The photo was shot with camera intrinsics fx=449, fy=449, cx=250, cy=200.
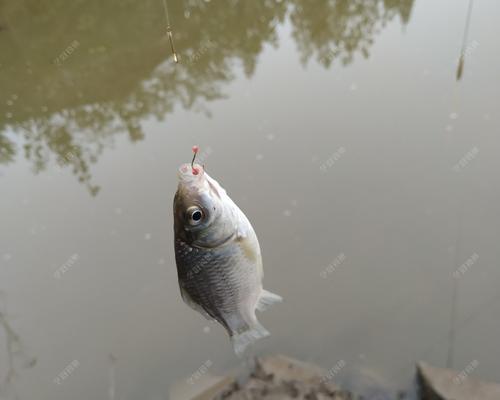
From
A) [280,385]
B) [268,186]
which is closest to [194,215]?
[280,385]

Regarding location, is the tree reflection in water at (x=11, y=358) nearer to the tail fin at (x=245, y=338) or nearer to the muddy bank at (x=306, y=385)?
the muddy bank at (x=306, y=385)

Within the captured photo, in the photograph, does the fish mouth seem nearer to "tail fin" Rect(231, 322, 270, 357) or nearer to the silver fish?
the silver fish

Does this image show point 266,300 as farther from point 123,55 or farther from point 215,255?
point 123,55

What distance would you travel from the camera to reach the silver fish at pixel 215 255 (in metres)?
1.35

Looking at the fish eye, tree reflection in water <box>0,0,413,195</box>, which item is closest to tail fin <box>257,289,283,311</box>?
the fish eye

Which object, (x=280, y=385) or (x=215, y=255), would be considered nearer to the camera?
(x=215, y=255)

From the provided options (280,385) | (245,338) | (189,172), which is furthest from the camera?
(280,385)

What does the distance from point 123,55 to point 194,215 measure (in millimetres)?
4455

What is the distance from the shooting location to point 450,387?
109 inches

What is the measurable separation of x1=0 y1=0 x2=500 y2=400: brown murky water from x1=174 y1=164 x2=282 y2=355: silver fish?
5.95ft

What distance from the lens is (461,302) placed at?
3178mm

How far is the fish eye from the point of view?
1346mm

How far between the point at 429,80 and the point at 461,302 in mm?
2331

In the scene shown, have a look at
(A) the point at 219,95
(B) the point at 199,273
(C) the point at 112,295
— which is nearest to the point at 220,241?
(B) the point at 199,273
